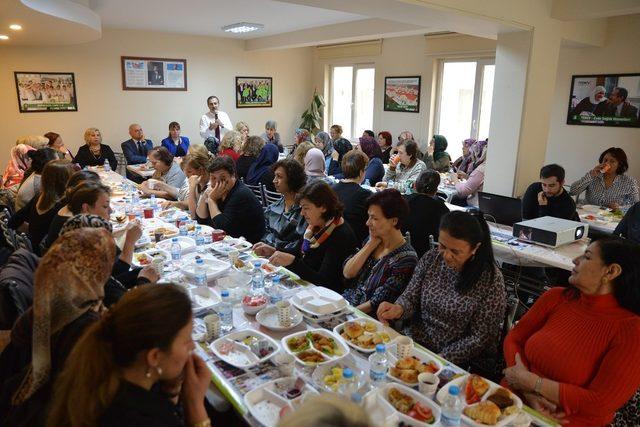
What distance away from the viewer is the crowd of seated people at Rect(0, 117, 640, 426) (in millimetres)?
1210

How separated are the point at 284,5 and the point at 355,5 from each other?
257cm

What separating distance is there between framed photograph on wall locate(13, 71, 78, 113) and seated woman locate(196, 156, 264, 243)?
540cm

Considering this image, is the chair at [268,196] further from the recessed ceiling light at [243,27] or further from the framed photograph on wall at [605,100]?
the framed photograph on wall at [605,100]

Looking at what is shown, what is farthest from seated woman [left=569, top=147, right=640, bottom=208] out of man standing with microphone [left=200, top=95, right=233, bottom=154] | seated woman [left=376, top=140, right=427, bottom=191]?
man standing with microphone [left=200, top=95, right=233, bottom=154]

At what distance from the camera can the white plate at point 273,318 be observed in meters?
2.05

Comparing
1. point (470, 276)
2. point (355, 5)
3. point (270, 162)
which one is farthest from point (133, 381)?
point (270, 162)

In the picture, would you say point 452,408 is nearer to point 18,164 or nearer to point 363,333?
point 363,333

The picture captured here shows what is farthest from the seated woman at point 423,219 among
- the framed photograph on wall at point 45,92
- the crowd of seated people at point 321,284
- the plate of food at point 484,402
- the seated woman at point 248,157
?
the framed photograph on wall at point 45,92

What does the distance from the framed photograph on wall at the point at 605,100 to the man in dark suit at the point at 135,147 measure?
669 cm

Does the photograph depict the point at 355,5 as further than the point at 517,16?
No

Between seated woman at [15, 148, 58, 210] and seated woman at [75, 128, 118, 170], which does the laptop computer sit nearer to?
seated woman at [15, 148, 58, 210]

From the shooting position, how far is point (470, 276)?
2021 mm

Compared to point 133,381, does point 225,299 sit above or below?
below

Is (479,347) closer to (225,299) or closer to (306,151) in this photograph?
(225,299)
